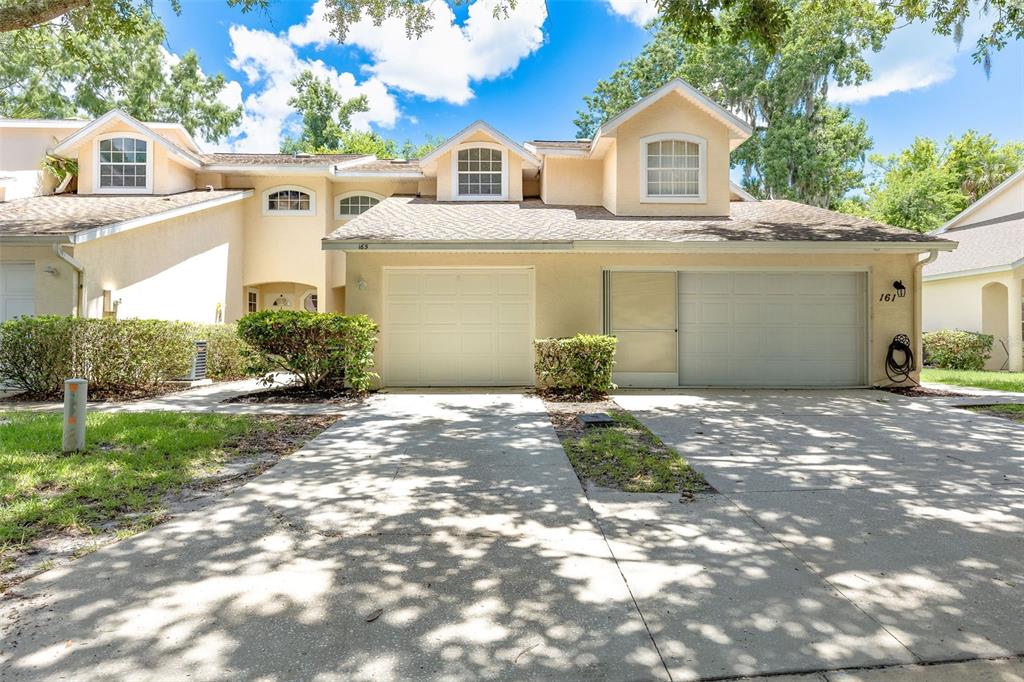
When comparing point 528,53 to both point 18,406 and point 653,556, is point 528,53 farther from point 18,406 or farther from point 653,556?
point 653,556

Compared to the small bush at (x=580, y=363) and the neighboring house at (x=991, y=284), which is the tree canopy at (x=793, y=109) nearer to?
the neighboring house at (x=991, y=284)

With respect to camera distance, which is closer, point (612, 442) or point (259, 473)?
point (259, 473)

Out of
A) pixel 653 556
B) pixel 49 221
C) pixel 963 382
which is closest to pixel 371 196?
pixel 49 221

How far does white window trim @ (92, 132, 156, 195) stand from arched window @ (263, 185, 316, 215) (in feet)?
8.97

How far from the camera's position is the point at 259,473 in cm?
470

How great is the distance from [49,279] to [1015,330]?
22.3 metres

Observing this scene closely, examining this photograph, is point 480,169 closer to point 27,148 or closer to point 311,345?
point 311,345

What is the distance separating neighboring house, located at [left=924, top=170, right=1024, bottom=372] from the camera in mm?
13992

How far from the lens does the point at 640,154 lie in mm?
11836

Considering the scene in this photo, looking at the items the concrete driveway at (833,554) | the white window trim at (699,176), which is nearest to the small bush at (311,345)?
the concrete driveway at (833,554)

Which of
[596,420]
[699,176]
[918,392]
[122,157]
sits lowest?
[596,420]

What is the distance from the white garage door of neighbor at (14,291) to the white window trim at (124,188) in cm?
488

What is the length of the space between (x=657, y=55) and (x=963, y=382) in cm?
2038

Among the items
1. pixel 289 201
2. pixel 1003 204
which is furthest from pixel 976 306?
pixel 289 201
